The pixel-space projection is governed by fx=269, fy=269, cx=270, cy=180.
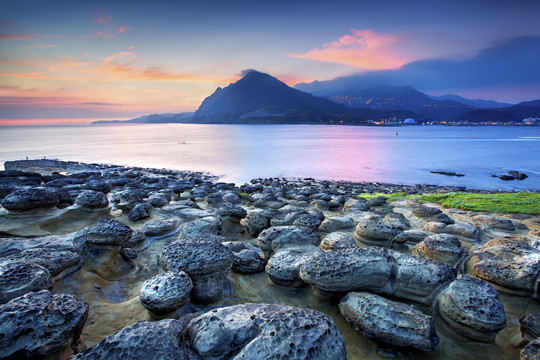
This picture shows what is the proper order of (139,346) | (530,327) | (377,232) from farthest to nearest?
(377,232)
(530,327)
(139,346)

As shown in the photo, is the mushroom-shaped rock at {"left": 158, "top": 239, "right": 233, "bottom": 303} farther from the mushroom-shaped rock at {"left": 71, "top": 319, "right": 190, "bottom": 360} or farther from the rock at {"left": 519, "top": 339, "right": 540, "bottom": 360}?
the rock at {"left": 519, "top": 339, "right": 540, "bottom": 360}

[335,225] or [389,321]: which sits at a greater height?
[389,321]

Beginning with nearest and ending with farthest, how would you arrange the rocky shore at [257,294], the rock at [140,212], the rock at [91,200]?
the rocky shore at [257,294], the rock at [91,200], the rock at [140,212]

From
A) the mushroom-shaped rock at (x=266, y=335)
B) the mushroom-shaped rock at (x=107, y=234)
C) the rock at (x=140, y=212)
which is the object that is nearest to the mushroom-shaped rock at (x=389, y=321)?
the mushroom-shaped rock at (x=266, y=335)

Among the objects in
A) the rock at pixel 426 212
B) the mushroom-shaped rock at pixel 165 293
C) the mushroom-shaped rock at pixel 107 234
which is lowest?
the rock at pixel 426 212

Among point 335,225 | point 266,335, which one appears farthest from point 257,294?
point 335,225

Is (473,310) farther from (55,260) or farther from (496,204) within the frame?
(496,204)

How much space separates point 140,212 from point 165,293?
12.7 ft

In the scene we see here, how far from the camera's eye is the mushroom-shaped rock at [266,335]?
6.18ft

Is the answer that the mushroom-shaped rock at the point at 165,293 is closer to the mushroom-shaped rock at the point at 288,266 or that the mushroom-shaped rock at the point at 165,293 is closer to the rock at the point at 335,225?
the mushroom-shaped rock at the point at 288,266

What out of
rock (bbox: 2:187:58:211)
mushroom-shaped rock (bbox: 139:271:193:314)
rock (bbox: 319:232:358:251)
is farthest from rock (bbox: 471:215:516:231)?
rock (bbox: 2:187:58:211)

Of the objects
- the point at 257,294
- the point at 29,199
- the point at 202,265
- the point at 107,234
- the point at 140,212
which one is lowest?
the point at 257,294

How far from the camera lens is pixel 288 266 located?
11.6 feet

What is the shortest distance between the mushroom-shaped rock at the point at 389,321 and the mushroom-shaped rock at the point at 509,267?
1552mm
